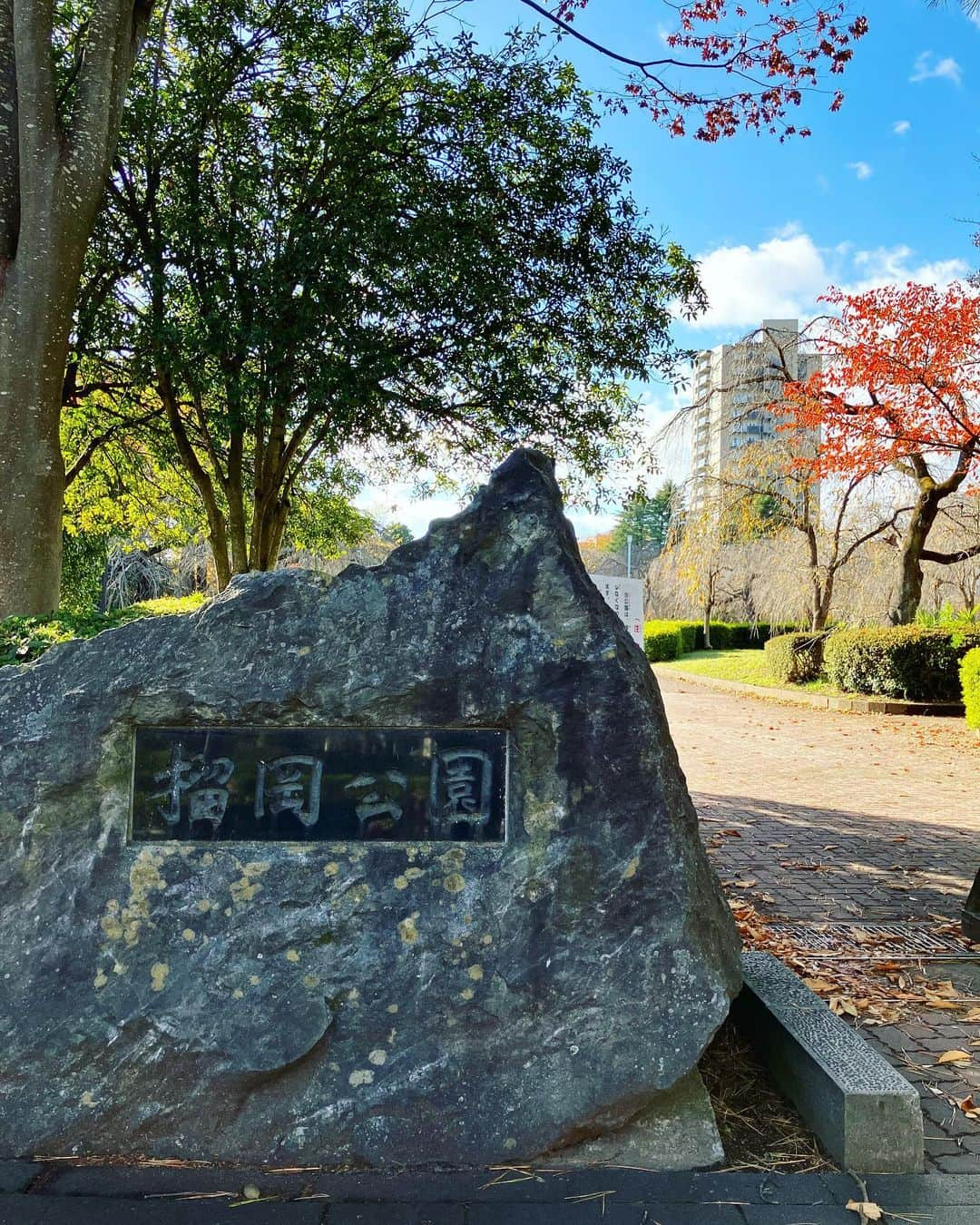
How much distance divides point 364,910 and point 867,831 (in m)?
5.64

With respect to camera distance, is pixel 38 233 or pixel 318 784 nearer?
pixel 318 784

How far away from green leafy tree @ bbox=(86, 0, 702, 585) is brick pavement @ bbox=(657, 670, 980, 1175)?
189 inches

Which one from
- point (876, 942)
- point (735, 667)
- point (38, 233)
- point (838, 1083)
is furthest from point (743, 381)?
point (838, 1083)

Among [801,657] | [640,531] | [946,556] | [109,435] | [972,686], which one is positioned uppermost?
[640,531]

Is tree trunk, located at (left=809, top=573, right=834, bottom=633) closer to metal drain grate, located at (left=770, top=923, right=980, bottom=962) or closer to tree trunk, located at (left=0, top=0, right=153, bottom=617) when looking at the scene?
metal drain grate, located at (left=770, top=923, right=980, bottom=962)

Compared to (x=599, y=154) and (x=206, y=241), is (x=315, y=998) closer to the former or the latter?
(x=206, y=241)

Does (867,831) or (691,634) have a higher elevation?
(691,634)

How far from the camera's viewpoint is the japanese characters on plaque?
258 cm

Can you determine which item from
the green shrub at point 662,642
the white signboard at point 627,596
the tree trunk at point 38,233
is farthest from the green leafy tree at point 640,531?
the tree trunk at point 38,233

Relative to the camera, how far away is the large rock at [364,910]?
2457 mm

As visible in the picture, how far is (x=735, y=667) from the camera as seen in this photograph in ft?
79.8

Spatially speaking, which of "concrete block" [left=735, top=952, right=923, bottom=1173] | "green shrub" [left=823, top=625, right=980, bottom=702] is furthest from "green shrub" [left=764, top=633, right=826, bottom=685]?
"concrete block" [left=735, top=952, right=923, bottom=1173]

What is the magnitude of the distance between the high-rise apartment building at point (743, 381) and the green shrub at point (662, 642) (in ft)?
37.7

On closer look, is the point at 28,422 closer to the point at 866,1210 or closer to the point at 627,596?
the point at 866,1210
